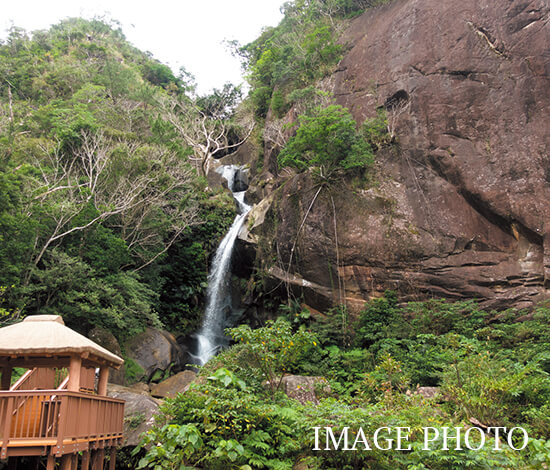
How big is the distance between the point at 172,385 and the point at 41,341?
761cm

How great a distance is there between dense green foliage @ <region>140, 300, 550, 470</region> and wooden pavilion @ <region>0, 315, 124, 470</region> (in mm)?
1100

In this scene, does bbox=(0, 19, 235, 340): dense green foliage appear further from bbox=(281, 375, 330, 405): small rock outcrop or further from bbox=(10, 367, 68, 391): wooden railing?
bbox=(281, 375, 330, 405): small rock outcrop

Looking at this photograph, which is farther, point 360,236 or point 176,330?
point 176,330

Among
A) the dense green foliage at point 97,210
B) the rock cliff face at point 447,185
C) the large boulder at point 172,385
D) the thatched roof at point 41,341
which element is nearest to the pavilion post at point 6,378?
the thatched roof at point 41,341

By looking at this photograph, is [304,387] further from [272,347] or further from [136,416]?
[136,416]

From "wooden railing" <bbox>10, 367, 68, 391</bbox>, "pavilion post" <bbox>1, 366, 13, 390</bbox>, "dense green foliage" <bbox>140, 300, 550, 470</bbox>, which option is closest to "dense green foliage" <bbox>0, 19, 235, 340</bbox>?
"wooden railing" <bbox>10, 367, 68, 391</bbox>

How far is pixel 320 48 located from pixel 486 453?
1832 cm

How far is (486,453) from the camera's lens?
14.7 ft

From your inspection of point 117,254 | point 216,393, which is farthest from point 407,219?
point 117,254

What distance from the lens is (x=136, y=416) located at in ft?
29.3

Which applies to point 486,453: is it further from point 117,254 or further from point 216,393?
point 117,254

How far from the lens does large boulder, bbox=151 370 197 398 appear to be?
13027mm

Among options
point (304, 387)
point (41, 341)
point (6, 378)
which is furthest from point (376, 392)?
point (6, 378)

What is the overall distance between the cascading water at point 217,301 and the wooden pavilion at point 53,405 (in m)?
8.80
